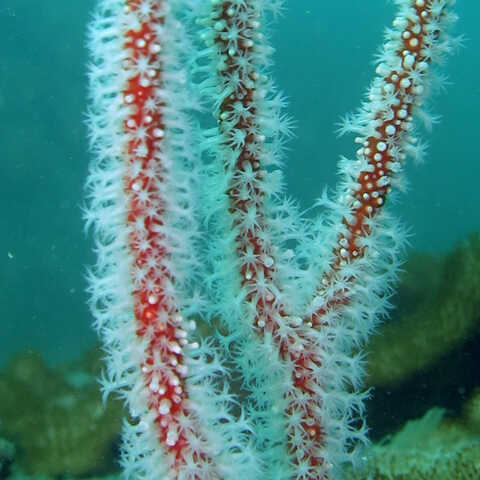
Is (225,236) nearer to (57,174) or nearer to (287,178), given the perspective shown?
(57,174)

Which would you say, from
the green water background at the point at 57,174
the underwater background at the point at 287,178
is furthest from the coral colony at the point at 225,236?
the green water background at the point at 57,174

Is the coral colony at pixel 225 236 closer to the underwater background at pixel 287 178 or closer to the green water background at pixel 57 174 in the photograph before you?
the underwater background at pixel 287 178

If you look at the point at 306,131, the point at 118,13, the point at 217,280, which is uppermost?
the point at 118,13

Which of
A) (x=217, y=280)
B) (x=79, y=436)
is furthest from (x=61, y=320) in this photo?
(x=217, y=280)

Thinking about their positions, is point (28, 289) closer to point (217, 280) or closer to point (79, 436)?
point (79, 436)

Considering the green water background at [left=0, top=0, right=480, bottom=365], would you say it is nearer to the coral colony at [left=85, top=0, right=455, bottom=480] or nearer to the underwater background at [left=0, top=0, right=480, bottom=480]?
the underwater background at [left=0, top=0, right=480, bottom=480]

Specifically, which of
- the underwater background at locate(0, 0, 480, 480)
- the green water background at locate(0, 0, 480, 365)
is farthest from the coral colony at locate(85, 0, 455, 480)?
the green water background at locate(0, 0, 480, 365)
